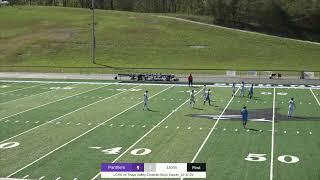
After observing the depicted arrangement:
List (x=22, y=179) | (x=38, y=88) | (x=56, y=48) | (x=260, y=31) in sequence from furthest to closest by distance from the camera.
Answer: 1. (x=260, y=31)
2. (x=56, y=48)
3. (x=38, y=88)
4. (x=22, y=179)

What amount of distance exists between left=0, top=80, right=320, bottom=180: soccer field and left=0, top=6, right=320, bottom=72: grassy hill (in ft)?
94.1

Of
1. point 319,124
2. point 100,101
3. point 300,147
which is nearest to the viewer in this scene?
point 300,147

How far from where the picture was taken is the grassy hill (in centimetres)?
6831

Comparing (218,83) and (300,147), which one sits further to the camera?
(218,83)

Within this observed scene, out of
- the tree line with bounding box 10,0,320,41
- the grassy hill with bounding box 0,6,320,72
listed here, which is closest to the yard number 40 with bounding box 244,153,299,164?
the grassy hill with bounding box 0,6,320,72

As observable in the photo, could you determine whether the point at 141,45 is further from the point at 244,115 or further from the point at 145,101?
the point at 244,115

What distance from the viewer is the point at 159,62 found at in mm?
68312

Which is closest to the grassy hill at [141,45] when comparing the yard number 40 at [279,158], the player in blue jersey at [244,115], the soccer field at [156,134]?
the soccer field at [156,134]

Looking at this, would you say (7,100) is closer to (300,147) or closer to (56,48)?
(300,147)

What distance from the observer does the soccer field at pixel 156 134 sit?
63.9 feet

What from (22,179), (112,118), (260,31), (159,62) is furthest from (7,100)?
(260,31)

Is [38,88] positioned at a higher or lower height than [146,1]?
lower

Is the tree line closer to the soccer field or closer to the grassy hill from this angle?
the grassy hill

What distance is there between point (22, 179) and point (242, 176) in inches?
284
